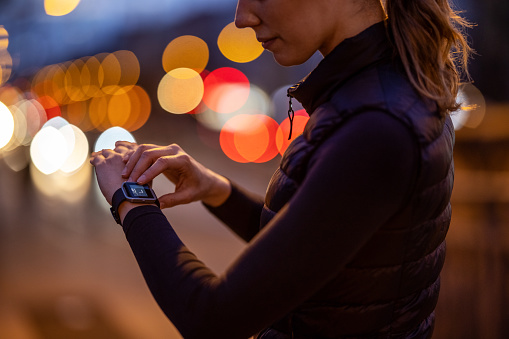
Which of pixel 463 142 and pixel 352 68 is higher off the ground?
pixel 352 68

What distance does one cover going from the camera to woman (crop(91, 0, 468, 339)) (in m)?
1.13

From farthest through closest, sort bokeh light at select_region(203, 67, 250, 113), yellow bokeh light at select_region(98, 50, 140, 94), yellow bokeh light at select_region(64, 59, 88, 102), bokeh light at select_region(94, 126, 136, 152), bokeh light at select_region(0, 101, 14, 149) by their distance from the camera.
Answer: yellow bokeh light at select_region(64, 59, 88, 102)
yellow bokeh light at select_region(98, 50, 140, 94)
bokeh light at select_region(203, 67, 250, 113)
bokeh light at select_region(0, 101, 14, 149)
bokeh light at select_region(94, 126, 136, 152)

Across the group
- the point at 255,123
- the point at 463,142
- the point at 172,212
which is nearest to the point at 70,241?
the point at 172,212

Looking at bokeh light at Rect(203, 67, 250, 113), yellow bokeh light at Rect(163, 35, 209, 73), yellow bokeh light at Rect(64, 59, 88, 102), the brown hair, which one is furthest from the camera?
yellow bokeh light at Rect(64, 59, 88, 102)

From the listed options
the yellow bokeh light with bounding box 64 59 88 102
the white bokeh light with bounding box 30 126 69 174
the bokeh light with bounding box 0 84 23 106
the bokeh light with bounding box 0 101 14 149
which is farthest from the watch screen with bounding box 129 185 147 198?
the yellow bokeh light with bounding box 64 59 88 102

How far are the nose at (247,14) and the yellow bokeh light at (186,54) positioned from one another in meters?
45.1

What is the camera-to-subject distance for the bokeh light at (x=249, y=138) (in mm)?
20733

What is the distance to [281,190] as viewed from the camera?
4.27ft

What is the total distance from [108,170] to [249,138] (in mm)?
24713

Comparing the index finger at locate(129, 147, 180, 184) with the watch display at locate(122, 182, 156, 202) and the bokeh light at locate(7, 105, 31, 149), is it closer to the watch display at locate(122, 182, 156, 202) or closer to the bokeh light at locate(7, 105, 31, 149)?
the watch display at locate(122, 182, 156, 202)

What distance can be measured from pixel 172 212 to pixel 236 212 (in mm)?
8347

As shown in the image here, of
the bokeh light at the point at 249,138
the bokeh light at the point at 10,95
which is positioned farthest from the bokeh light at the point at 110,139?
the bokeh light at the point at 10,95

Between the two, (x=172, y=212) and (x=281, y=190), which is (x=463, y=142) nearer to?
(x=281, y=190)

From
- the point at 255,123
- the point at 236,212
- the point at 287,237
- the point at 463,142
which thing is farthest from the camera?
the point at 255,123
